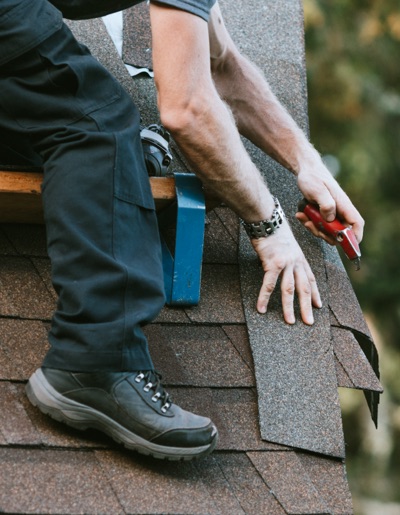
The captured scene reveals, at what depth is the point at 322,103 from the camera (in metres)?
7.50

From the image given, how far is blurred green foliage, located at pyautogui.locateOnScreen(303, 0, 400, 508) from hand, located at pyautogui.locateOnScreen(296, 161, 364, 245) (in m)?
4.47

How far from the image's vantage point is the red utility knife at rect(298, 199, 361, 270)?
260cm

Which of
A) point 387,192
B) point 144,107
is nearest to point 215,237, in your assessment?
point 144,107

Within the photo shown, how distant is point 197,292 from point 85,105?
1.92 ft

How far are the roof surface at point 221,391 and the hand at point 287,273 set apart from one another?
0.12 feet

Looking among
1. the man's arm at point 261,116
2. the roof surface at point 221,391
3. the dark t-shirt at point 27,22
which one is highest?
the dark t-shirt at point 27,22

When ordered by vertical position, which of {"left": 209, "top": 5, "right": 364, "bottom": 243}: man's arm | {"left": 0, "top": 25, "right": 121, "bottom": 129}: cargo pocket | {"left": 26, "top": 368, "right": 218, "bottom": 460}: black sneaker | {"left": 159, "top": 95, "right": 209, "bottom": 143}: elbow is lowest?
{"left": 26, "top": 368, "right": 218, "bottom": 460}: black sneaker

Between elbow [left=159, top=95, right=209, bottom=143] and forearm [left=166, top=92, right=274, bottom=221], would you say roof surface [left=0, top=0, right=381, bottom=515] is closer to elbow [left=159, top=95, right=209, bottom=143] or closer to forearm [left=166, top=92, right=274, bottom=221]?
forearm [left=166, top=92, right=274, bottom=221]

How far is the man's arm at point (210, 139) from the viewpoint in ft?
7.37

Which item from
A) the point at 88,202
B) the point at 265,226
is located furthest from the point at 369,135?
the point at 88,202

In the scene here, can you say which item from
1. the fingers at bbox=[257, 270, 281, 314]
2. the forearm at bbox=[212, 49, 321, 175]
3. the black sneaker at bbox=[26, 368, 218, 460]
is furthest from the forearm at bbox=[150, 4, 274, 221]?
the black sneaker at bbox=[26, 368, 218, 460]

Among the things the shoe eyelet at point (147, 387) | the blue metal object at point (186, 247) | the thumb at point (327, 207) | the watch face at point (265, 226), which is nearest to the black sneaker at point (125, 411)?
the shoe eyelet at point (147, 387)

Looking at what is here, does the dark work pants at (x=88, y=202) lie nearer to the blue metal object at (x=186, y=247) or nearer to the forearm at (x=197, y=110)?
the forearm at (x=197, y=110)

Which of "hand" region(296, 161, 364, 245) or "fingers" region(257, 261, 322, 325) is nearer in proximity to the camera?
"fingers" region(257, 261, 322, 325)
